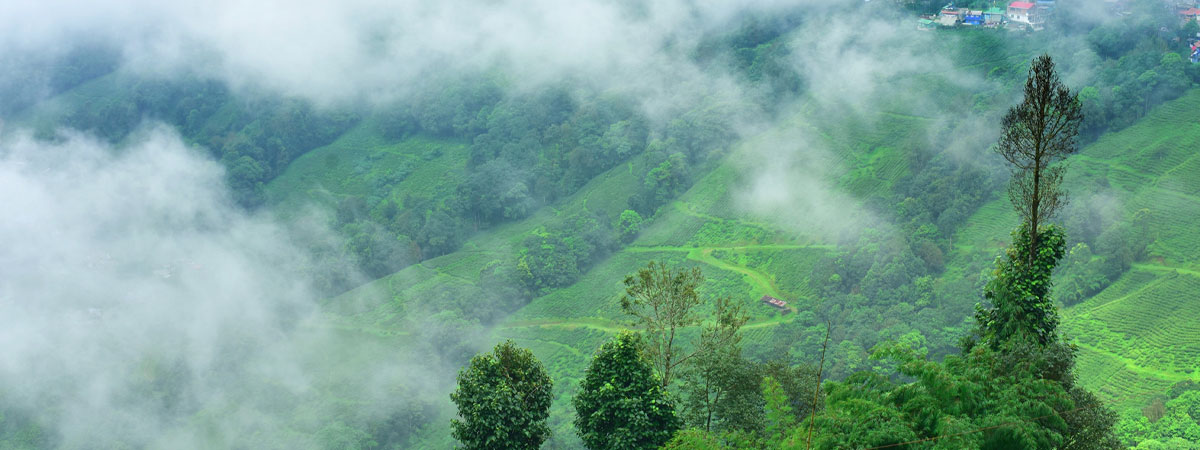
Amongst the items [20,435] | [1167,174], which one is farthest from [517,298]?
[1167,174]

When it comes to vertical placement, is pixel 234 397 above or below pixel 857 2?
below

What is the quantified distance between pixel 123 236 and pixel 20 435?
1860cm

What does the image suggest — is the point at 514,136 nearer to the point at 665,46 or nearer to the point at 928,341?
the point at 665,46

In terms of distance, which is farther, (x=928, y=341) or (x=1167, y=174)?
(x=1167, y=174)

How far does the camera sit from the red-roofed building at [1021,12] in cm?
5191

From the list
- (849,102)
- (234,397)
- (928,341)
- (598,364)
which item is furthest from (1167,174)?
(234,397)

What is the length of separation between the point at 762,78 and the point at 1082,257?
2582cm

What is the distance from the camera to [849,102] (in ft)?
169

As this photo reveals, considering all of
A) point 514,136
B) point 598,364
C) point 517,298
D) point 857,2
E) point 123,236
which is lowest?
point 598,364

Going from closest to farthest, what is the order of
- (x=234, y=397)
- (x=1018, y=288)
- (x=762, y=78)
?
(x=1018, y=288)
(x=234, y=397)
(x=762, y=78)

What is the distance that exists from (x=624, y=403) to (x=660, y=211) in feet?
109

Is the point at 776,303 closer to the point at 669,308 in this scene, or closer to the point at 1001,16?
the point at 669,308

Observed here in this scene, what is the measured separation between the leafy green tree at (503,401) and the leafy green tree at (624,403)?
0.95 metres

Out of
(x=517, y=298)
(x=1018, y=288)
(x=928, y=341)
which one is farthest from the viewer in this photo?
(x=517, y=298)
